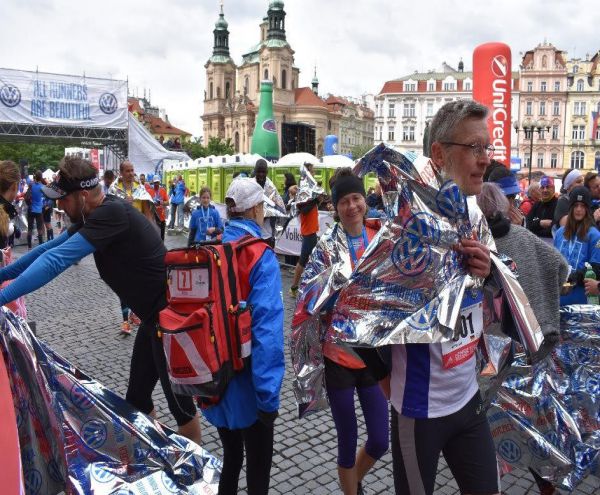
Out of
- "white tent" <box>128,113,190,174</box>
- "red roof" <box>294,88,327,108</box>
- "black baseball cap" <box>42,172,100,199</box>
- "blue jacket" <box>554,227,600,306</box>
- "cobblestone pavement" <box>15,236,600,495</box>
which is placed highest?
"red roof" <box>294,88,327,108</box>

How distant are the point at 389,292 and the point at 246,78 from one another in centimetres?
12229

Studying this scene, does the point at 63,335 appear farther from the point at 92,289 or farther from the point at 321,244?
the point at 321,244

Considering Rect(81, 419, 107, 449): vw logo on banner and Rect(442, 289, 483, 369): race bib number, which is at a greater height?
Rect(442, 289, 483, 369): race bib number

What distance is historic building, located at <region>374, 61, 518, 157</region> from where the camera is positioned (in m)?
91.6

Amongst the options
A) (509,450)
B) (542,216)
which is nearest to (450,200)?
(509,450)

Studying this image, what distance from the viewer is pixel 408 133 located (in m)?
93.8

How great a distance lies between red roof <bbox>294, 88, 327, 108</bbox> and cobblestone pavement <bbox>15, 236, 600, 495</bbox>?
102172mm

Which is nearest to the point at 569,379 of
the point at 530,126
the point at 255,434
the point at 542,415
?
the point at 542,415

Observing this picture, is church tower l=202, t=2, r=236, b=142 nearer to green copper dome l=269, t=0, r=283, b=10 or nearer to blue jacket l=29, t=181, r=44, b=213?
green copper dome l=269, t=0, r=283, b=10

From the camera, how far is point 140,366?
3.45 metres

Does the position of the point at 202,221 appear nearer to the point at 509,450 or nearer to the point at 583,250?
the point at 583,250

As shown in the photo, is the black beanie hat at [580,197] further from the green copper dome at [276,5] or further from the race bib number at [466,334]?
the green copper dome at [276,5]

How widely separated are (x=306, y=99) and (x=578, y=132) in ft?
170

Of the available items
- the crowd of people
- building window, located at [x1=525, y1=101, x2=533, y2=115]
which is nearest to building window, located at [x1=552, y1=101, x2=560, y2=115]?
building window, located at [x1=525, y1=101, x2=533, y2=115]
